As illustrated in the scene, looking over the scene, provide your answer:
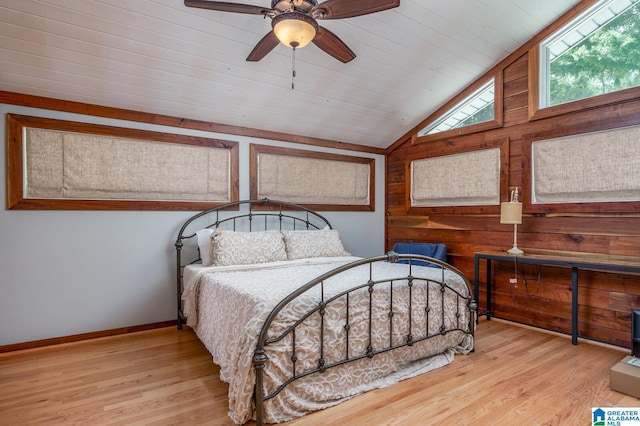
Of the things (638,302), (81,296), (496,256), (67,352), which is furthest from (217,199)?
(638,302)

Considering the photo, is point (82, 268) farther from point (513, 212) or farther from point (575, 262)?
point (575, 262)

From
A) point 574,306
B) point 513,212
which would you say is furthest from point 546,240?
point 574,306

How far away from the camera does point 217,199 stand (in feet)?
12.5

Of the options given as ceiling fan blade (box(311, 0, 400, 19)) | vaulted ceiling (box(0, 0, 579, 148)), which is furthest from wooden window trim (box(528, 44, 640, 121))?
ceiling fan blade (box(311, 0, 400, 19))

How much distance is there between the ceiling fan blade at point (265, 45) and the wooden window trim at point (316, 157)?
60.9 inches

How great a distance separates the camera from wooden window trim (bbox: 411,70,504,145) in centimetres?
379

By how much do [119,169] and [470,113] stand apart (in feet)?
12.3

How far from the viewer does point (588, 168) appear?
3139 mm

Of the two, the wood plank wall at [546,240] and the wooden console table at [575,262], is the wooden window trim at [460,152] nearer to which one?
the wood plank wall at [546,240]

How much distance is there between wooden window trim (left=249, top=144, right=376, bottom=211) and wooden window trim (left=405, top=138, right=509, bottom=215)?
48 centimetres

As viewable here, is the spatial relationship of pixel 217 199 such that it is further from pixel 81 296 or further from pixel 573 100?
pixel 573 100

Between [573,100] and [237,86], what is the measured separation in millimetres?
3085

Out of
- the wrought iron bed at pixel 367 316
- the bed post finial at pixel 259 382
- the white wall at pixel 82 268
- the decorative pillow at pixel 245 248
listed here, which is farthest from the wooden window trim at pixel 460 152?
the bed post finial at pixel 259 382

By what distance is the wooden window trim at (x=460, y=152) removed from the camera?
374 cm
